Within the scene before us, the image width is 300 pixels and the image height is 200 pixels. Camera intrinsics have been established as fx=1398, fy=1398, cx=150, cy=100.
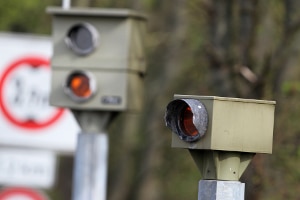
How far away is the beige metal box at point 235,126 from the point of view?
6410 mm

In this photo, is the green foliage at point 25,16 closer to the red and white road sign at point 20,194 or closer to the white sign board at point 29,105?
the white sign board at point 29,105

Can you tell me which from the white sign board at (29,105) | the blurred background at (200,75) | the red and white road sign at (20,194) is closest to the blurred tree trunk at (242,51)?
the blurred background at (200,75)

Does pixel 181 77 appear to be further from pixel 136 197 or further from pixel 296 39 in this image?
pixel 296 39

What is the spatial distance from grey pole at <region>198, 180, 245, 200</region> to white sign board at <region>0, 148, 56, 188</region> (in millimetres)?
3959

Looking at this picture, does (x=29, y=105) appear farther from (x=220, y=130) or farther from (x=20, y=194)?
(x=220, y=130)

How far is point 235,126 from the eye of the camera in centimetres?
649

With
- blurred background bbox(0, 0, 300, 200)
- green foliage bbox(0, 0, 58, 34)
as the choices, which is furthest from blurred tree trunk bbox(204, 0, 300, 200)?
green foliage bbox(0, 0, 58, 34)

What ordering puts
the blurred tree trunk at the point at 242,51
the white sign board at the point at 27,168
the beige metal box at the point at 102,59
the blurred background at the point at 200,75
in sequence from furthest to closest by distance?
1. the blurred tree trunk at the point at 242,51
2. the blurred background at the point at 200,75
3. the white sign board at the point at 27,168
4. the beige metal box at the point at 102,59

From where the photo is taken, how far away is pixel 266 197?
10867 mm

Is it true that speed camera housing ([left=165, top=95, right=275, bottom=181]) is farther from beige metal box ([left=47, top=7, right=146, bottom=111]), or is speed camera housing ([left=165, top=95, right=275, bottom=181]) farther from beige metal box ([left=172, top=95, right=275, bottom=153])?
beige metal box ([left=47, top=7, right=146, bottom=111])

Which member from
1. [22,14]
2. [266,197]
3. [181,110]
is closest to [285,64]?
[266,197]

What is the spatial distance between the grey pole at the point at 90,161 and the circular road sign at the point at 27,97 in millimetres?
1336

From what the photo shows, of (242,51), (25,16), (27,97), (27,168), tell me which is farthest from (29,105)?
(25,16)

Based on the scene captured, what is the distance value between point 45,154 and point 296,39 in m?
2.53
